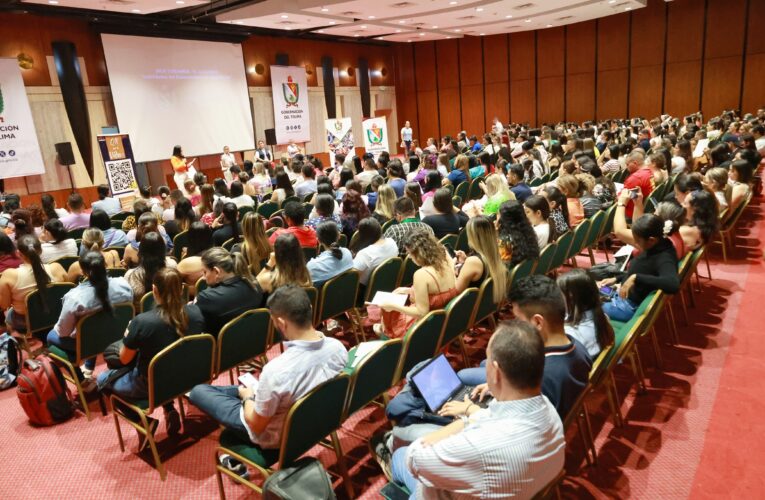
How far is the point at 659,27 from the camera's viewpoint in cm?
1783

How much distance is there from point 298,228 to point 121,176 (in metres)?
7.63

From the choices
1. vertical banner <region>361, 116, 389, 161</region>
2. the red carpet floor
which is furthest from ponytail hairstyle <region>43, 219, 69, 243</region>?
vertical banner <region>361, 116, 389, 161</region>

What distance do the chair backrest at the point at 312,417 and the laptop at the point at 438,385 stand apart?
0.38 meters

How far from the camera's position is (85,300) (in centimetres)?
368

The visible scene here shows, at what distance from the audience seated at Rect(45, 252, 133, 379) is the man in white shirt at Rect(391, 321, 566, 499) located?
111 inches

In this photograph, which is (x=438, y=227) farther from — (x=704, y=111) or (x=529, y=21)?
(x=704, y=111)

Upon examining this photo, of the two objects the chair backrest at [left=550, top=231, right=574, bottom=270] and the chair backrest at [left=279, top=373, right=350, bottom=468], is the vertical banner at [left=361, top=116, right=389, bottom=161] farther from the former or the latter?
the chair backrest at [left=279, top=373, right=350, bottom=468]

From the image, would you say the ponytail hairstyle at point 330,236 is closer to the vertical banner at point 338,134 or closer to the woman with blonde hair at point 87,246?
the woman with blonde hair at point 87,246

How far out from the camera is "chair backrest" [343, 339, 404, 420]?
2717mm

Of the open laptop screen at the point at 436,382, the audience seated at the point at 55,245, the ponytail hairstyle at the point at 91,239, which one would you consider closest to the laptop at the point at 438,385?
the open laptop screen at the point at 436,382

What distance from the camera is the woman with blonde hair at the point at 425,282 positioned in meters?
3.55

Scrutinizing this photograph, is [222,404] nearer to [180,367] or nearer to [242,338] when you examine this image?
[180,367]

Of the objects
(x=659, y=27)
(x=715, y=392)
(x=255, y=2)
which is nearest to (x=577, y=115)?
(x=659, y=27)

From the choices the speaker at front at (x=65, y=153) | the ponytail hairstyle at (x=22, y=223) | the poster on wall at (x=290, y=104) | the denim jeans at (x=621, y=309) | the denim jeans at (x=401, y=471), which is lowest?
the denim jeans at (x=401, y=471)
